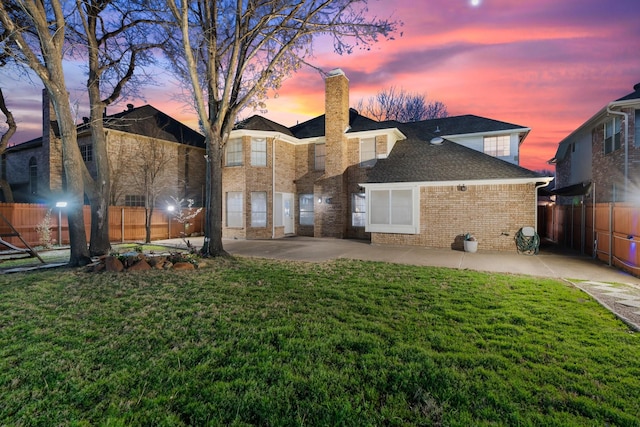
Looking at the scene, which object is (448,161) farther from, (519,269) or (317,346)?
(317,346)

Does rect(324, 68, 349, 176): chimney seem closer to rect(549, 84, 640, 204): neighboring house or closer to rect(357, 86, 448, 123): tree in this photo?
rect(549, 84, 640, 204): neighboring house

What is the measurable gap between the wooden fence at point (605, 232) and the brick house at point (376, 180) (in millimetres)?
1838

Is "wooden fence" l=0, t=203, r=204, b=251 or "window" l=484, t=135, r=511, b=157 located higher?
"window" l=484, t=135, r=511, b=157

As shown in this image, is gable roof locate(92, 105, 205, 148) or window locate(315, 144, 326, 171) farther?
gable roof locate(92, 105, 205, 148)

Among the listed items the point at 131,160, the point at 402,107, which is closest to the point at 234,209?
the point at 131,160

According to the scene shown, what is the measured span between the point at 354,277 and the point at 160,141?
16.5 meters

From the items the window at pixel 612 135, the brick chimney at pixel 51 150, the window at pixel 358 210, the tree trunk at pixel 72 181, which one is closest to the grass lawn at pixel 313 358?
the tree trunk at pixel 72 181

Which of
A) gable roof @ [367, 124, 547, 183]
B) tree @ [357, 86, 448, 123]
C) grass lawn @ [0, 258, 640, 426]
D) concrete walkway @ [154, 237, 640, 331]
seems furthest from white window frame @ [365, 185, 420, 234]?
tree @ [357, 86, 448, 123]

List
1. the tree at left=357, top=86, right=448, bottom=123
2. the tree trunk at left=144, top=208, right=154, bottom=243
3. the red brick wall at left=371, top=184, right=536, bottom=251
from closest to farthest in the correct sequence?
the red brick wall at left=371, top=184, right=536, bottom=251, the tree trunk at left=144, top=208, right=154, bottom=243, the tree at left=357, top=86, right=448, bottom=123

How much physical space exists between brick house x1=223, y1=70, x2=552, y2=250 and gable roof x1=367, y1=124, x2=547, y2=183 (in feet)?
0.15

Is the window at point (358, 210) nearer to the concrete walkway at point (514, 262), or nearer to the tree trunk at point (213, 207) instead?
the concrete walkway at point (514, 262)

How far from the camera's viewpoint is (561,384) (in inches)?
112

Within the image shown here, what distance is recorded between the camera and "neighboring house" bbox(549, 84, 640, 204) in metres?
11.9

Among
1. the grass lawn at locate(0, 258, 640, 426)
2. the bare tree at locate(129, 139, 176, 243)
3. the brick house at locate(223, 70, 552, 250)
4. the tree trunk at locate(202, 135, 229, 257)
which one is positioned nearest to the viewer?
the grass lawn at locate(0, 258, 640, 426)
